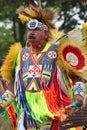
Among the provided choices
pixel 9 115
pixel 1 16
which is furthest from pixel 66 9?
pixel 9 115

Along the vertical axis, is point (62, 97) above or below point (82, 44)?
below

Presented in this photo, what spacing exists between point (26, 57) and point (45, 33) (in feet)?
1.07

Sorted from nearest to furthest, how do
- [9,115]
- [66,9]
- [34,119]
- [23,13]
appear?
[34,119]
[23,13]
[9,115]
[66,9]

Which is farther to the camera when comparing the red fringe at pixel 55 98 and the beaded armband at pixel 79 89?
the red fringe at pixel 55 98

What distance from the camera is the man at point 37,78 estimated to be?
618 cm

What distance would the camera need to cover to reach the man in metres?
6.18

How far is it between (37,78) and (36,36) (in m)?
0.44

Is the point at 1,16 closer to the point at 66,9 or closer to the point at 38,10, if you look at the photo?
the point at 66,9

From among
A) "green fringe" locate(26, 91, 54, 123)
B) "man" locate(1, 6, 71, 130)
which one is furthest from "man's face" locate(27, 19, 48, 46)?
"green fringe" locate(26, 91, 54, 123)

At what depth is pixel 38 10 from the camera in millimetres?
6473

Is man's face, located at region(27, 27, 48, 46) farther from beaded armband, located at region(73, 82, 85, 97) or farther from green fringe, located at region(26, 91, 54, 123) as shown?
beaded armband, located at region(73, 82, 85, 97)

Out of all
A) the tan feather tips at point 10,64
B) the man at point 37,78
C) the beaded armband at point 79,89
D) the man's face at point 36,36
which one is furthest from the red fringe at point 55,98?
the tan feather tips at point 10,64

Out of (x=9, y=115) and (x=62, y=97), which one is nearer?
(x=62, y=97)

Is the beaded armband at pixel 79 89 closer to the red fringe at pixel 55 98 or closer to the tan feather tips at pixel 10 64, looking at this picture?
the red fringe at pixel 55 98
